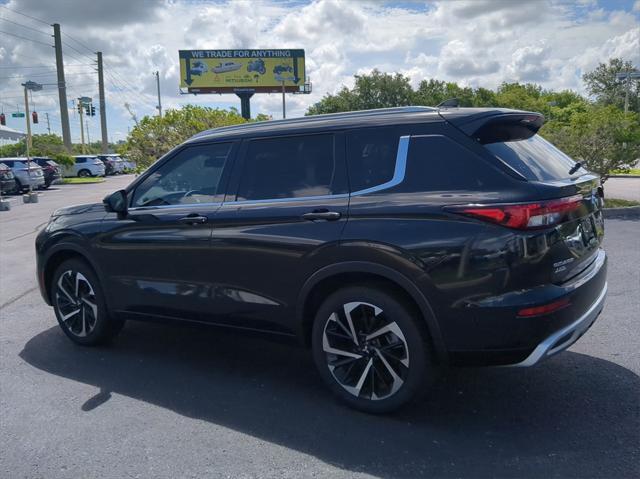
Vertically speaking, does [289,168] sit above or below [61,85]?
below

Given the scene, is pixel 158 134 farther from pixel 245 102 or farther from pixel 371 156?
pixel 245 102

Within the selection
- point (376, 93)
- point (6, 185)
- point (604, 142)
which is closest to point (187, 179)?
point (604, 142)

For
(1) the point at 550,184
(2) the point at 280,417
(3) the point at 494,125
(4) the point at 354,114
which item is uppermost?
(4) the point at 354,114

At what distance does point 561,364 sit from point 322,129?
254cm

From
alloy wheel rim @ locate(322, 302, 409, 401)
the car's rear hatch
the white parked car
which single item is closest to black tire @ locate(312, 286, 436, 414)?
alloy wheel rim @ locate(322, 302, 409, 401)

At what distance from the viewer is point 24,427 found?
12.4 ft

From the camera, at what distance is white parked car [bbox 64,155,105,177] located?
39.3 meters

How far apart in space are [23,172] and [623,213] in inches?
888

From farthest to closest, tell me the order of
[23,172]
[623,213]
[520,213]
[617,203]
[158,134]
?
[23,172], [158,134], [617,203], [623,213], [520,213]

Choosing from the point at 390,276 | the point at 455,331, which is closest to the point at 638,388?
the point at 455,331

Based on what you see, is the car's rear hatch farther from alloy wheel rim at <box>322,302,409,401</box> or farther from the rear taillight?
alloy wheel rim at <box>322,302,409,401</box>

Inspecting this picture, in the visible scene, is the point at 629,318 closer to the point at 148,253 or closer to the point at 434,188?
the point at 434,188

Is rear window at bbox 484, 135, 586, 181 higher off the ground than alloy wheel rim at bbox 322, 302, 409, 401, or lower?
higher

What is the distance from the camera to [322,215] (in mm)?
3785
